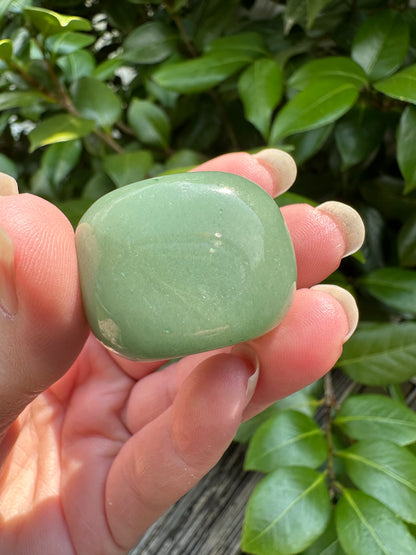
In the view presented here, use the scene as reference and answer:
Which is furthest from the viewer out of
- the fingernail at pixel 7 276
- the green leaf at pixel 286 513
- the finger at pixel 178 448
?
the green leaf at pixel 286 513

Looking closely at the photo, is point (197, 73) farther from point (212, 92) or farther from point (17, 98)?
point (17, 98)

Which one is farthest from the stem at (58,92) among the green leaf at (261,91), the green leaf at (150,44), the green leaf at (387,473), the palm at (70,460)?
the green leaf at (387,473)

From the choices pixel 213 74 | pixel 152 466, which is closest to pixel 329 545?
pixel 152 466

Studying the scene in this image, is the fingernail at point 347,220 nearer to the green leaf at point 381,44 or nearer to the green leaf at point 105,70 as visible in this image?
the green leaf at point 381,44

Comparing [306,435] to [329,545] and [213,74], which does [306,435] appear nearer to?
[329,545]

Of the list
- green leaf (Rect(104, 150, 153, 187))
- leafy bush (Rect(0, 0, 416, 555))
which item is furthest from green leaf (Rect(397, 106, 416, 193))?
green leaf (Rect(104, 150, 153, 187))

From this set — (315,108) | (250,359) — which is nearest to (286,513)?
(250,359)

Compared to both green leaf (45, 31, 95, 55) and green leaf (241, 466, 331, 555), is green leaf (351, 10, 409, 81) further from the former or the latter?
green leaf (241, 466, 331, 555)
